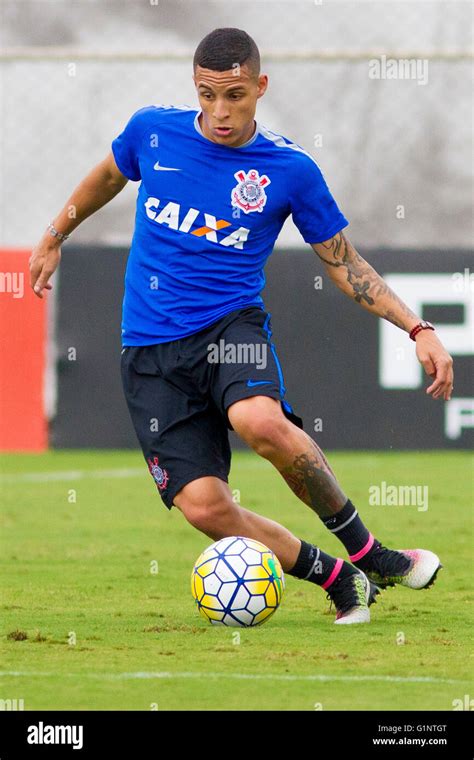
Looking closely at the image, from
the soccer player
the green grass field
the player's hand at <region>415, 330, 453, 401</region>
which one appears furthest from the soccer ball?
the player's hand at <region>415, 330, 453, 401</region>

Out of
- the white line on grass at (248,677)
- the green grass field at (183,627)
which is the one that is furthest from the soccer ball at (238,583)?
the white line on grass at (248,677)

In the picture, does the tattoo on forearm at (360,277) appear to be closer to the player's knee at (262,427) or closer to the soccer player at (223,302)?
the soccer player at (223,302)

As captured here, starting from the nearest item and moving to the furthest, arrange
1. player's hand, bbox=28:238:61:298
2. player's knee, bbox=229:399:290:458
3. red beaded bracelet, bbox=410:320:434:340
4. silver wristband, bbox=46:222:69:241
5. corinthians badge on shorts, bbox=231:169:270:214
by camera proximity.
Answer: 1. player's knee, bbox=229:399:290:458
2. red beaded bracelet, bbox=410:320:434:340
3. corinthians badge on shorts, bbox=231:169:270:214
4. player's hand, bbox=28:238:61:298
5. silver wristband, bbox=46:222:69:241

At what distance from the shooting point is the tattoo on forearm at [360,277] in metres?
5.38

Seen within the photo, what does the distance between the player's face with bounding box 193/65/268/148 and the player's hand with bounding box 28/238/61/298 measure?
0.85m

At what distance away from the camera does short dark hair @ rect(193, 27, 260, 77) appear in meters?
5.19

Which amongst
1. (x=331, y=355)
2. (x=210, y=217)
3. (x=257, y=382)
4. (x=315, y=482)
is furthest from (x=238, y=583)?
(x=331, y=355)

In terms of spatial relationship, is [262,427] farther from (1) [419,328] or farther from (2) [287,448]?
(1) [419,328]

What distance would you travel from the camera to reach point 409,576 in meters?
5.41

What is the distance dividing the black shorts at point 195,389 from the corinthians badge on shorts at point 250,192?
0.38 metres

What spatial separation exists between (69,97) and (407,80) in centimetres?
360

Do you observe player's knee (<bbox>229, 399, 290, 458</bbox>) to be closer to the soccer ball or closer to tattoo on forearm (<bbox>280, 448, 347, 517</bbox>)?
tattoo on forearm (<bbox>280, 448, 347, 517</bbox>)

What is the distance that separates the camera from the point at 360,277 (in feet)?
18.0
